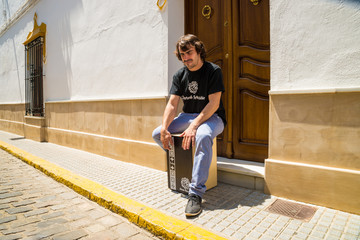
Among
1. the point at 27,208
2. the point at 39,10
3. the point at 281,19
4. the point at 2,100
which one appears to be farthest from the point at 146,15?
the point at 2,100

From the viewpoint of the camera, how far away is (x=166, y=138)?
3012 millimetres

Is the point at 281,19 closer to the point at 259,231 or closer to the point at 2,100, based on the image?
the point at 259,231

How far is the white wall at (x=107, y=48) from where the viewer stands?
4.21m

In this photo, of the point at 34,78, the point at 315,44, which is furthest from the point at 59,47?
the point at 315,44

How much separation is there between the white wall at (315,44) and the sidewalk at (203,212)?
1334mm

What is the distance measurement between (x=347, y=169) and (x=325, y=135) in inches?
14.9

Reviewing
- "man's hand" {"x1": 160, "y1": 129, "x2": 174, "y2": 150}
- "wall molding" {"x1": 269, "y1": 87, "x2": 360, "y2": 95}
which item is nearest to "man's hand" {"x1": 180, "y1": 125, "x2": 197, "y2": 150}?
"man's hand" {"x1": 160, "y1": 129, "x2": 174, "y2": 150}

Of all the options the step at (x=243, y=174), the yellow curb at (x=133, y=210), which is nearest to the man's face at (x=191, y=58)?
the step at (x=243, y=174)

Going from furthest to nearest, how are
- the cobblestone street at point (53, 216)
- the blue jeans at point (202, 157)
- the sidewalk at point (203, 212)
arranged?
1. the blue jeans at point (202, 157)
2. the cobblestone street at point (53, 216)
3. the sidewalk at point (203, 212)

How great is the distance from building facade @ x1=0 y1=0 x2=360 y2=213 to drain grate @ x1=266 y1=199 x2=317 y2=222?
0.42 feet

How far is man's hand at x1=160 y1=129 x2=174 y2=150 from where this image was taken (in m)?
3.01

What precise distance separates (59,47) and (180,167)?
579 cm

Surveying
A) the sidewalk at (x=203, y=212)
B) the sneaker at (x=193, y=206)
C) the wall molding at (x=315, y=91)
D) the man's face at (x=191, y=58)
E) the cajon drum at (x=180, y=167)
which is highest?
the man's face at (x=191, y=58)

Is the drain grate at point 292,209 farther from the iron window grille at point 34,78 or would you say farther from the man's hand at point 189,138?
the iron window grille at point 34,78
